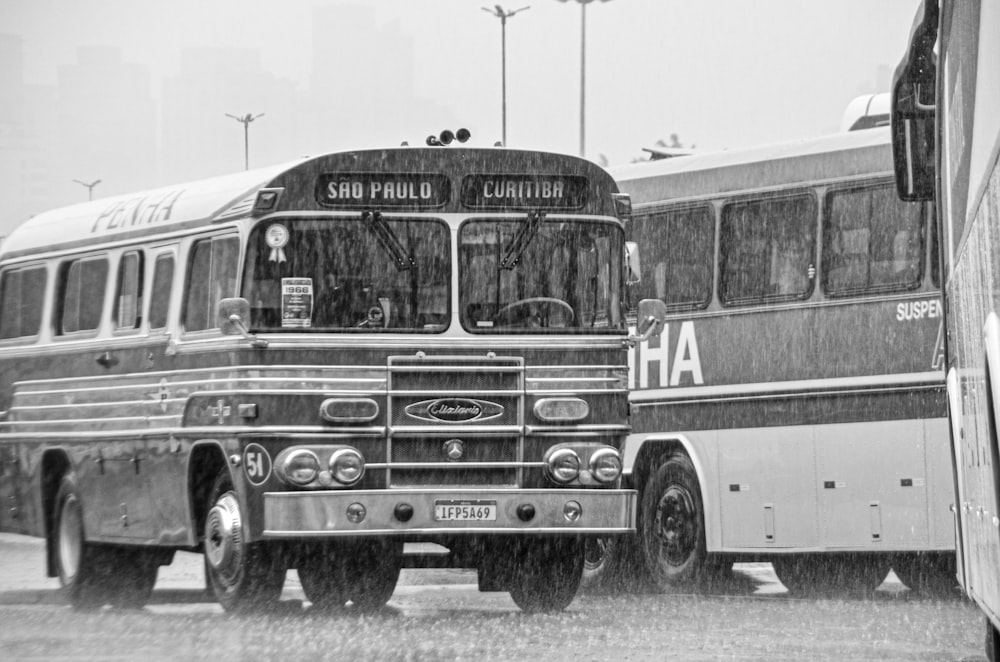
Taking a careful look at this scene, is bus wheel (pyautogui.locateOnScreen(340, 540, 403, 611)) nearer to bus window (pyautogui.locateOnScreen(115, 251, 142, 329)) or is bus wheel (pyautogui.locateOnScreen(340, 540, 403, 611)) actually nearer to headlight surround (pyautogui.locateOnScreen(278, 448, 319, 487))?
headlight surround (pyautogui.locateOnScreen(278, 448, 319, 487))

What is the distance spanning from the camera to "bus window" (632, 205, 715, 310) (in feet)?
57.1

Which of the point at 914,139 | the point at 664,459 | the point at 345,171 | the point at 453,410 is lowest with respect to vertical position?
the point at 664,459

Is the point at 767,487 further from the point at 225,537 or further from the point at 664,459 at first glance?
the point at 225,537

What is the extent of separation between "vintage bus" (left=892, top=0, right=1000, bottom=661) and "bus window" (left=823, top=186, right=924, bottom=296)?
462 centimetres

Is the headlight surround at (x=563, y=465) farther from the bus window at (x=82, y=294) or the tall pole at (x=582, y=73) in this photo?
the tall pole at (x=582, y=73)

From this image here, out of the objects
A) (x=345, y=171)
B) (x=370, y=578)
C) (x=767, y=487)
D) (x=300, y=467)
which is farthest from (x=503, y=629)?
(x=767, y=487)

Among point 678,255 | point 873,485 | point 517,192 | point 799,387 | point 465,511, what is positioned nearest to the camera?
point 465,511

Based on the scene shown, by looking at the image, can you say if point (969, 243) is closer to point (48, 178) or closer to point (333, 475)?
point (333, 475)

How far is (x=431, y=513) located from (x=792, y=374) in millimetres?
4245

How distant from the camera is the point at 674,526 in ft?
56.7

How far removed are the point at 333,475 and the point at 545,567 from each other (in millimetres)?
1996

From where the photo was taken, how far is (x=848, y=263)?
16.1 meters

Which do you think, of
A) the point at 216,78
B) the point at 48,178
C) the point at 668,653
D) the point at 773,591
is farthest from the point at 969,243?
the point at 48,178

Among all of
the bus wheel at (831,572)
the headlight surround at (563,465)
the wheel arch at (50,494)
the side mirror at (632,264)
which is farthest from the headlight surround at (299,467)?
the bus wheel at (831,572)
